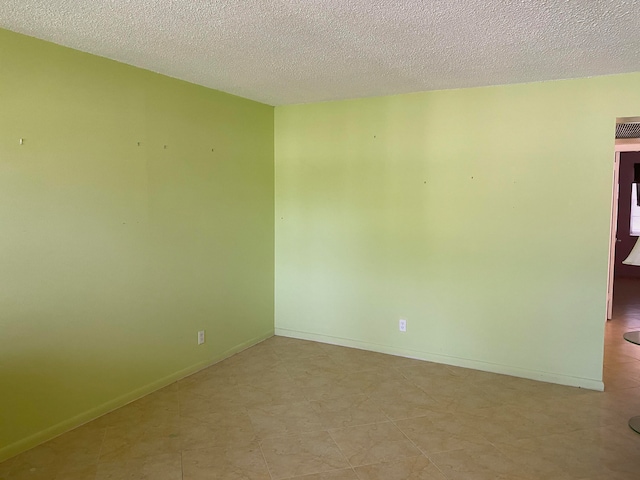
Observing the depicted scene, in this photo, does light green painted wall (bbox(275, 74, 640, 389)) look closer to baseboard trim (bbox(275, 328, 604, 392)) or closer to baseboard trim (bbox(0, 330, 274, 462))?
baseboard trim (bbox(275, 328, 604, 392))

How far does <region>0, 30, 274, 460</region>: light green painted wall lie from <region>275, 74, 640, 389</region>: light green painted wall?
716 millimetres

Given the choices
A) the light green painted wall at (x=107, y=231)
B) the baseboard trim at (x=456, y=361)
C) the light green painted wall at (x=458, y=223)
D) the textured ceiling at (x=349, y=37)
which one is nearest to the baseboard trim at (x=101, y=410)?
the light green painted wall at (x=107, y=231)

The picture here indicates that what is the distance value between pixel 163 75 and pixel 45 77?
0.89m

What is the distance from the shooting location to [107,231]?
302 centimetres

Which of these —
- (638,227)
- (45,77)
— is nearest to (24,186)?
(45,77)

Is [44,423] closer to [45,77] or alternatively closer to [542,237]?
[45,77]

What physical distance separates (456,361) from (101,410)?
2.76 metres

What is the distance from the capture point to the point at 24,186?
101 inches

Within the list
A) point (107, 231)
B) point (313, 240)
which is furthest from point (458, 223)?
point (107, 231)

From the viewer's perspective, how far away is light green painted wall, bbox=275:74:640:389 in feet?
11.3

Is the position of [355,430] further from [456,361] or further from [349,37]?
[349,37]

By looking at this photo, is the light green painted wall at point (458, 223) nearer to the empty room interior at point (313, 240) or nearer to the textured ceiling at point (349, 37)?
the empty room interior at point (313, 240)

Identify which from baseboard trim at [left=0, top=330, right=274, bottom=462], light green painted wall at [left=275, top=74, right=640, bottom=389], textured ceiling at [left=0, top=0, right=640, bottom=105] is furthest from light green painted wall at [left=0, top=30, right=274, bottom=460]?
light green painted wall at [left=275, top=74, right=640, bottom=389]

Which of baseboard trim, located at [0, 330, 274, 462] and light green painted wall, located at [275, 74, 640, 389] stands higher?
light green painted wall, located at [275, 74, 640, 389]
